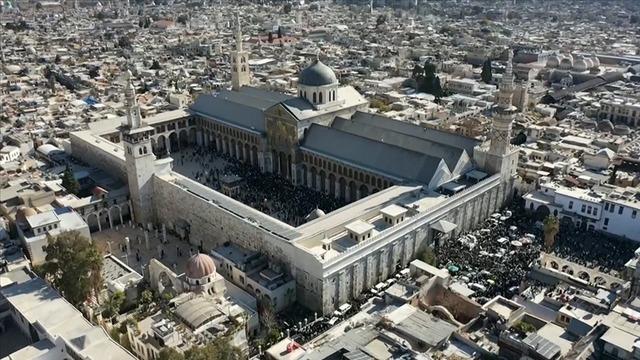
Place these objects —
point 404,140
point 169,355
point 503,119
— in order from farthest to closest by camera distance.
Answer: point 404,140 → point 503,119 → point 169,355

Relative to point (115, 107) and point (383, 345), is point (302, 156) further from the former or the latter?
point (115, 107)

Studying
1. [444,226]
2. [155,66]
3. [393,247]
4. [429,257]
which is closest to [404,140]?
[444,226]

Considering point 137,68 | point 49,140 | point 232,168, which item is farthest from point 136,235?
point 137,68

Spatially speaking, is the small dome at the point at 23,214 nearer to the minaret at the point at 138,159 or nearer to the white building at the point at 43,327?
the white building at the point at 43,327

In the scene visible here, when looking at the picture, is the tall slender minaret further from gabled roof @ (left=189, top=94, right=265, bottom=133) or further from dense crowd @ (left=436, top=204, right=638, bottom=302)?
gabled roof @ (left=189, top=94, right=265, bottom=133)

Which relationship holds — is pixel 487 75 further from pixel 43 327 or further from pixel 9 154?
pixel 43 327

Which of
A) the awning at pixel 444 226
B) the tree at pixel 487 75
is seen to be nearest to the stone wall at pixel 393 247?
the awning at pixel 444 226
